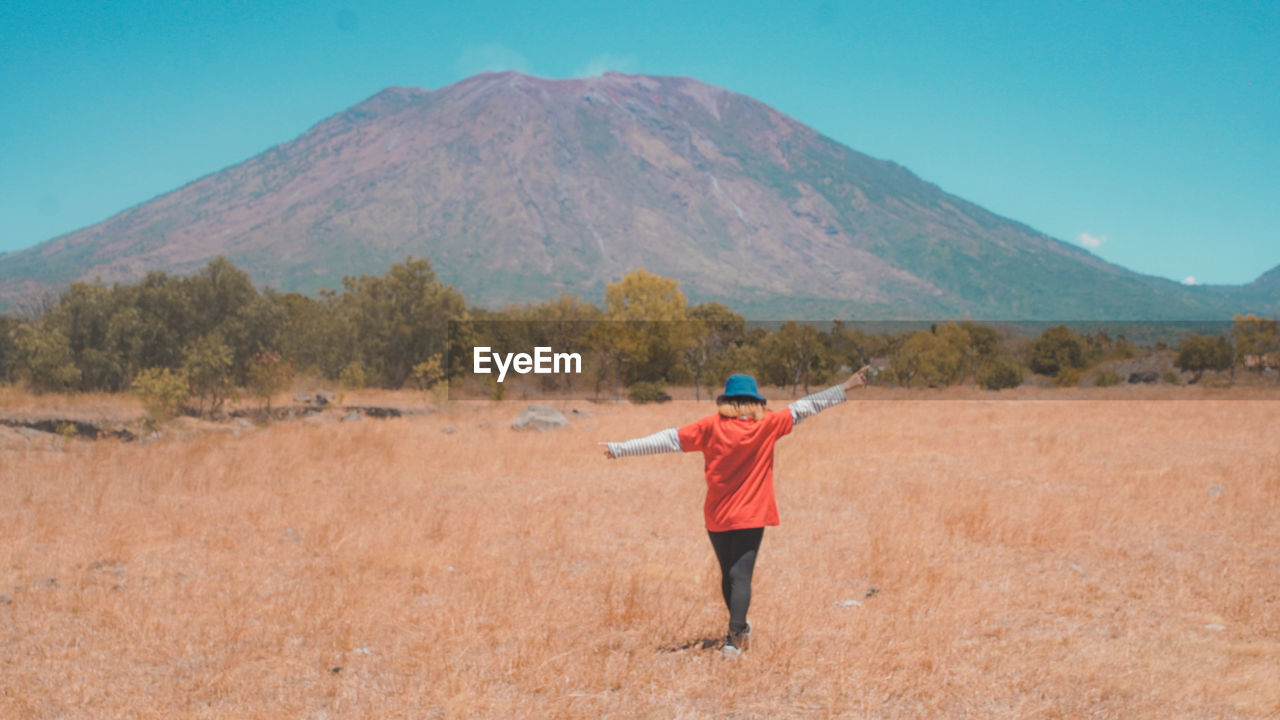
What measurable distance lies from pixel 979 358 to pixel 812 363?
16.0 meters

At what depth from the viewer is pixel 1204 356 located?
156ft

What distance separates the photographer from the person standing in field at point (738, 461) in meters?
5.47

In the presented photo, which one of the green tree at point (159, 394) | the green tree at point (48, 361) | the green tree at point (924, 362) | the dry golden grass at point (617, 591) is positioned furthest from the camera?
the green tree at point (924, 362)

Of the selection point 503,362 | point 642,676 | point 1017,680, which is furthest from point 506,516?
point 503,362

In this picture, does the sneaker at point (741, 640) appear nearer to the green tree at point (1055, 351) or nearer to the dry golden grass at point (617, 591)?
the dry golden grass at point (617, 591)

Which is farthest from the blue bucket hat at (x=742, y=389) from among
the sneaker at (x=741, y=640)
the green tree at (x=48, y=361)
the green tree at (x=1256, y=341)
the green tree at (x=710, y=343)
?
the green tree at (x=1256, y=341)

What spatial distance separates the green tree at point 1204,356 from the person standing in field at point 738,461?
50.5 metres

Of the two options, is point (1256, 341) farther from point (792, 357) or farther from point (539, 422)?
point (539, 422)

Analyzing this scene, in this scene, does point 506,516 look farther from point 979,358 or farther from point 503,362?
point 979,358

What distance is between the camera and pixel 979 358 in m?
52.7

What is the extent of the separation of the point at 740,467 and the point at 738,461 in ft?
0.17

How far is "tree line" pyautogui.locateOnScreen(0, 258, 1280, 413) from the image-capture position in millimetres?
29172

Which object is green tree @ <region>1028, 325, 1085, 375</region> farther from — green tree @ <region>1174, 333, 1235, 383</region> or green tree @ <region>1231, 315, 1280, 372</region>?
green tree @ <region>1231, 315, 1280, 372</region>

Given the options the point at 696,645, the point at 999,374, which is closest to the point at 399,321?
the point at 999,374
